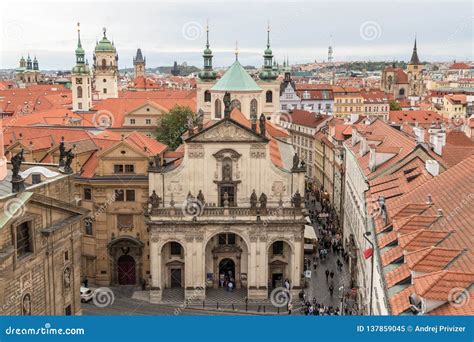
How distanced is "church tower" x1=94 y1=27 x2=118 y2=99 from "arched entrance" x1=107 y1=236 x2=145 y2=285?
74.1 metres

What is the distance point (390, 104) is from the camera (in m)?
146

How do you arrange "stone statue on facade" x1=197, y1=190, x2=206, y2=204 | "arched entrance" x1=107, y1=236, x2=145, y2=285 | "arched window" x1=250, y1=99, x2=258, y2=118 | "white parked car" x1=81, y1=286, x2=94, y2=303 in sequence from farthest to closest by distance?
"arched window" x1=250, y1=99, x2=258, y2=118
"arched entrance" x1=107, y1=236, x2=145, y2=285
"stone statue on facade" x1=197, y1=190, x2=206, y2=204
"white parked car" x1=81, y1=286, x2=94, y2=303

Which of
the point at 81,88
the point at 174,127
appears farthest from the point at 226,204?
the point at 81,88

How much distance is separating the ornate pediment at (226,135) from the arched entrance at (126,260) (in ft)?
32.5

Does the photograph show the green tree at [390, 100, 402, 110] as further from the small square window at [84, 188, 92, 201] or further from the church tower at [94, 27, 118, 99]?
the small square window at [84, 188, 92, 201]

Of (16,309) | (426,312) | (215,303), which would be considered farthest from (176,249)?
(426,312)

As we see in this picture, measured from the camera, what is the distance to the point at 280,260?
4984 centimetres

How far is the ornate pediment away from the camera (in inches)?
1882

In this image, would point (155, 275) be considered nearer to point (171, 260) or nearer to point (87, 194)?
point (171, 260)

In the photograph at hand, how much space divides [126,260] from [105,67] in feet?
254

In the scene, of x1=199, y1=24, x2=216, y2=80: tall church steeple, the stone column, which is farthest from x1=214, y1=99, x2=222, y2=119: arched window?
the stone column

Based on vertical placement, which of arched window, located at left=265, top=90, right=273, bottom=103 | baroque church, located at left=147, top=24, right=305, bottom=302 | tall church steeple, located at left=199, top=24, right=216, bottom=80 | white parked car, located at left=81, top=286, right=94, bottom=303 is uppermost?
tall church steeple, located at left=199, top=24, right=216, bottom=80

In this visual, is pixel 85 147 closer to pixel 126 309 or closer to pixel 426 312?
pixel 126 309

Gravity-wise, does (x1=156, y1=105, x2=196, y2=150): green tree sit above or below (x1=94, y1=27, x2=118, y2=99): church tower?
below
